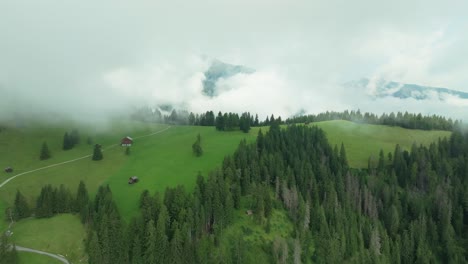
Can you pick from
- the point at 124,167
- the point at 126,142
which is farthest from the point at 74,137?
the point at 124,167

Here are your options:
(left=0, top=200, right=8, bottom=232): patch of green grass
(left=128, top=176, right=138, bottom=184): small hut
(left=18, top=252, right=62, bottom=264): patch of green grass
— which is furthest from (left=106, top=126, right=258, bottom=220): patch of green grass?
(left=0, top=200, right=8, bottom=232): patch of green grass

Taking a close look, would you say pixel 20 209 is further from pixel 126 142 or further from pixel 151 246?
pixel 126 142

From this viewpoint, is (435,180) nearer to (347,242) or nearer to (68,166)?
(347,242)

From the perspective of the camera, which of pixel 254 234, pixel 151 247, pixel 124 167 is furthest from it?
pixel 124 167

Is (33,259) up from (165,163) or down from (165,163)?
down

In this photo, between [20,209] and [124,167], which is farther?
[124,167]

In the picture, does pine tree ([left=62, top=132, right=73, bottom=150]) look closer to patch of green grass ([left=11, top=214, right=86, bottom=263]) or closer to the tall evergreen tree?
patch of green grass ([left=11, top=214, right=86, bottom=263])

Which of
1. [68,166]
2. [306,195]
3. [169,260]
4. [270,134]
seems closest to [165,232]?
[169,260]
